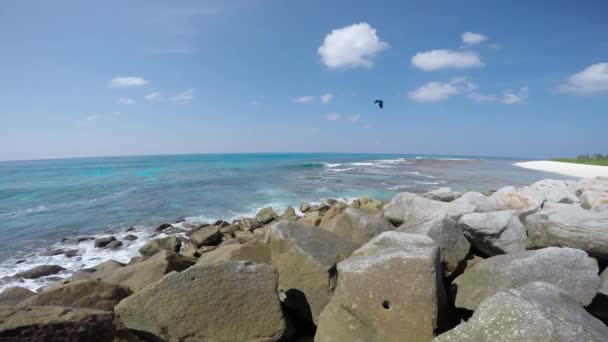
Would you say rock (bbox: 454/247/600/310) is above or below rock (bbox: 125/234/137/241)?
above

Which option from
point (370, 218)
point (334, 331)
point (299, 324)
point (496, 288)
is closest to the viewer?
point (334, 331)

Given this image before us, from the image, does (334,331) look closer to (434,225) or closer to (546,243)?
(434,225)

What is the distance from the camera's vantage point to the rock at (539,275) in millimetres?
3583

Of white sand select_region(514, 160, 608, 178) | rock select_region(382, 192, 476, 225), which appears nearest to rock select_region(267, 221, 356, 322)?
rock select_region(382, 192, 476, 225)

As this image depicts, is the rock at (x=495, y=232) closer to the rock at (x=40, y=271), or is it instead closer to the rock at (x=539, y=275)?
the rock at (x=539, y=275)

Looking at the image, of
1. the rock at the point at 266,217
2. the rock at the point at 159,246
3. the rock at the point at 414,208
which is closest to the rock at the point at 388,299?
the rock at the point at 414,208

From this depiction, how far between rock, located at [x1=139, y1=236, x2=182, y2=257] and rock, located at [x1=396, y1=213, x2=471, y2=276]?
8.47m

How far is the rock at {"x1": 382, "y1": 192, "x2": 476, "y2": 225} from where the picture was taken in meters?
6.79

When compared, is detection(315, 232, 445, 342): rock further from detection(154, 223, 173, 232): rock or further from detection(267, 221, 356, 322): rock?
detection(154, 223, 173, 232): rock

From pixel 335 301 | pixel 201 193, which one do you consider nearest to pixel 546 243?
pixel 335 301

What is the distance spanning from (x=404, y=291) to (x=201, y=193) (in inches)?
944

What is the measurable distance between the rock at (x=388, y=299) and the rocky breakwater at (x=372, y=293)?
1 centimetres

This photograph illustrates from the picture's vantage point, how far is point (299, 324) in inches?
172

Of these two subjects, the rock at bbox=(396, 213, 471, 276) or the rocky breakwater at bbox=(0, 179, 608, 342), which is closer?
the rocky breakwater at bbox=(0, 179, 608, 342)
